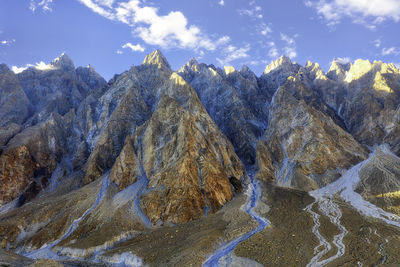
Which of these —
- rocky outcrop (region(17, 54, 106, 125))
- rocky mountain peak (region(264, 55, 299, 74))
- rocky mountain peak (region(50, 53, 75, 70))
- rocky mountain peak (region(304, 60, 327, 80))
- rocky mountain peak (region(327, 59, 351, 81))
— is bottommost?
rocky mountain peak (region(327, 59, 351, 81))

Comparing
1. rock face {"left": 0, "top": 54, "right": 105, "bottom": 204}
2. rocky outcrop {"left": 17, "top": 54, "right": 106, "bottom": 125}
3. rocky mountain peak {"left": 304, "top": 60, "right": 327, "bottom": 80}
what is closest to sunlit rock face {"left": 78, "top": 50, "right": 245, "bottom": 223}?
rock face {"left": 0, "top": 54, "right": 105, "bottom": 204}

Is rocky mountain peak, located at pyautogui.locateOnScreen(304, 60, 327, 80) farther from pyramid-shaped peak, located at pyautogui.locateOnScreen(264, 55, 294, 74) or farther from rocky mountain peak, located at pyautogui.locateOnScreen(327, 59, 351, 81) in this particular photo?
pyramid-shaped peak, located at pyautogui.locateOnScreen(264, 55, 294, 74)

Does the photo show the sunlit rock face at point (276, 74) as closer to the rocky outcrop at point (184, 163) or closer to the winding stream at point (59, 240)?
the rocky outcrop at point (184, 163)

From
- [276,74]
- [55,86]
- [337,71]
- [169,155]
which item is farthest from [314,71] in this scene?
[55,86]

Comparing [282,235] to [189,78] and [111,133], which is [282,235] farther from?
[189,78]

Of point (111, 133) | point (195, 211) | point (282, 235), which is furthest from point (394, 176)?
point (111, 133)

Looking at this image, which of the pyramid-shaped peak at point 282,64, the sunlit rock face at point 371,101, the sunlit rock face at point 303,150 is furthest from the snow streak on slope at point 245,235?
the pyramid-shaped peak at point 282,64
